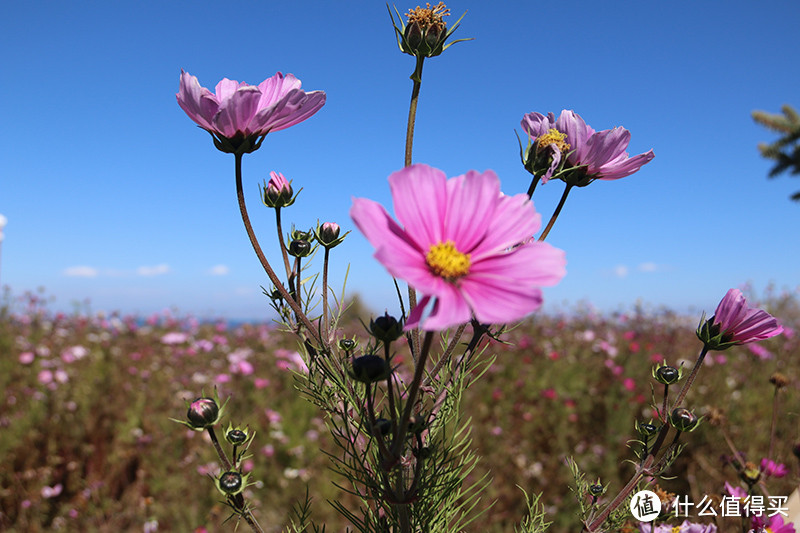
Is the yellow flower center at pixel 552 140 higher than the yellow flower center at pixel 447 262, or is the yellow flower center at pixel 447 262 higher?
the yellow flower center at pixel 552 140

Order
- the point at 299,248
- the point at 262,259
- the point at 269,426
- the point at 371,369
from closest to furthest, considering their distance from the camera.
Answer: the point at 371,369, the point at 262,259, the point at 299,248, the point at 269,426

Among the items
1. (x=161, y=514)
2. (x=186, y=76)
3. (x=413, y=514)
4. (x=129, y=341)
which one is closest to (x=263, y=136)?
(x=186, y=76)

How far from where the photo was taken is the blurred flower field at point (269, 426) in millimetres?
2623

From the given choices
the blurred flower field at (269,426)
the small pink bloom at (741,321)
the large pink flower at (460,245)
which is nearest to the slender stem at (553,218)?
the large pink flower at (460,245)

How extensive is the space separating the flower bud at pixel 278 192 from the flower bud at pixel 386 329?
27cm

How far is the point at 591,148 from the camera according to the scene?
2.27ft

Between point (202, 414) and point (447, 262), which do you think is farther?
point (202, 414)

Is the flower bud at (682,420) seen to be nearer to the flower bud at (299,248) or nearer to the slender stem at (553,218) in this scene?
the slender stem at (553,218)

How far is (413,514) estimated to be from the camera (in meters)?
0.70

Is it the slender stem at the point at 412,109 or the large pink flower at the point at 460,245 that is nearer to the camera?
the large pink flower at the point at 460,245

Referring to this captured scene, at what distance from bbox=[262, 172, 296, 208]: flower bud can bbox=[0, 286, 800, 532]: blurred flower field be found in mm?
1752

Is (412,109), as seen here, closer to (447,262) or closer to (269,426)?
(447,262)

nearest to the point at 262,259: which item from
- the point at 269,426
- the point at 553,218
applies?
the point at 553,218

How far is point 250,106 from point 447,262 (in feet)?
1.07
